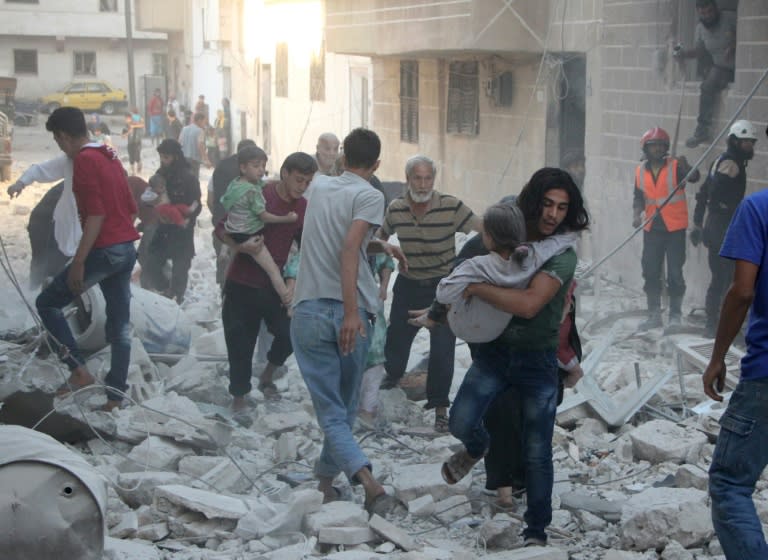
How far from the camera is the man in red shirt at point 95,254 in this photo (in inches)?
255

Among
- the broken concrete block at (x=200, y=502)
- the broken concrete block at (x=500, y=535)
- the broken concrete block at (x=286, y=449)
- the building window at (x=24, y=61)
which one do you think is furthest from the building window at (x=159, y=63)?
the broken concrete block at (x=500, y=535)

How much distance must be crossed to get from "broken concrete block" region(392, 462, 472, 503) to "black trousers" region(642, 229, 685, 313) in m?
5.15

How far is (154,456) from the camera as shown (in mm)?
5941

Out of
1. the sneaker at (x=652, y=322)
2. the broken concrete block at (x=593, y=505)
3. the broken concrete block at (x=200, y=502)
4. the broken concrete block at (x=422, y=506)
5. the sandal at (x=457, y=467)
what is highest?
the sandal at (x=457, y=467)

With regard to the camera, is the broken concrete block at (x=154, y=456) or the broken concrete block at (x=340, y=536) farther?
the broken concrete block at (x=154, y=456)

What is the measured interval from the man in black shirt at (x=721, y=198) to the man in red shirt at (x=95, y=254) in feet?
16.1

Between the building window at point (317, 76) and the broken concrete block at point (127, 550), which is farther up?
the building window at point (317, 76)

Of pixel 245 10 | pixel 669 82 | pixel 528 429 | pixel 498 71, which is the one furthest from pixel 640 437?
pixel 245 10

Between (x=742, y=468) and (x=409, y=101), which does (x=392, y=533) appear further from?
(x=409, y=101)

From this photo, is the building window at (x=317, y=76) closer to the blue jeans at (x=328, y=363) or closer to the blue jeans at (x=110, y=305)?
the blue jeans at (x=110, y=305)

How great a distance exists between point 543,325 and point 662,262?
19.6 feet

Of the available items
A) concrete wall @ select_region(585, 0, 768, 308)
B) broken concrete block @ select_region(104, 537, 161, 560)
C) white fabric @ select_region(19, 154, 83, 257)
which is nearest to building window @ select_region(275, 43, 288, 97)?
concrete wall @ select_region(585, 0, 768, 308)

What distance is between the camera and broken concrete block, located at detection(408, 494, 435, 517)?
208 inches

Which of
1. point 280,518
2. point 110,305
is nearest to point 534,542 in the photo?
point 280,518
